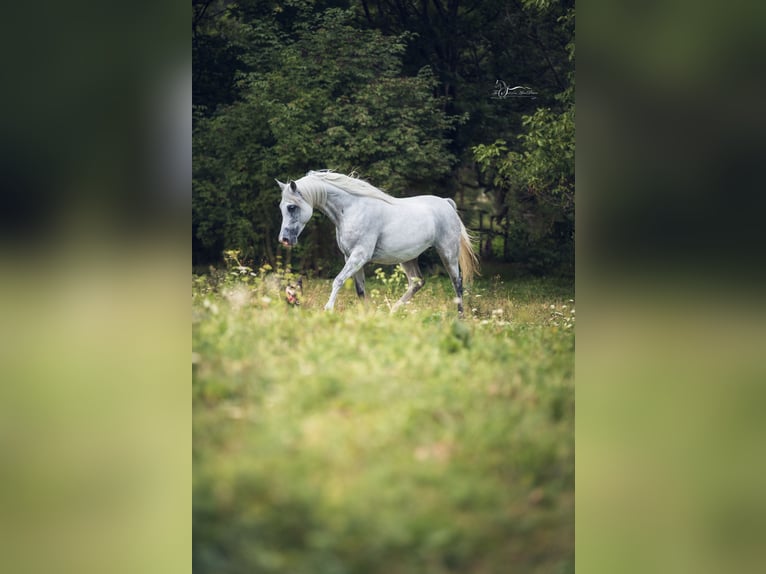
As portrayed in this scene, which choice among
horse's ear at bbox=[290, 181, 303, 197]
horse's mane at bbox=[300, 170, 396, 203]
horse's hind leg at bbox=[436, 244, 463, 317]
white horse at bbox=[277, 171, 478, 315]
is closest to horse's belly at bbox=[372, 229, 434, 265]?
white horse at bbox=[277, 171, 478, 315]

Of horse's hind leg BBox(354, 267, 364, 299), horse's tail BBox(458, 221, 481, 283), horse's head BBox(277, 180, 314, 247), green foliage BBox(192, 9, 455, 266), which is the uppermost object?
green foliage BBox(192, 9, 455, 266)

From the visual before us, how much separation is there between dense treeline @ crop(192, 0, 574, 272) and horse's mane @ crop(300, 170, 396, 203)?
0.17 feet

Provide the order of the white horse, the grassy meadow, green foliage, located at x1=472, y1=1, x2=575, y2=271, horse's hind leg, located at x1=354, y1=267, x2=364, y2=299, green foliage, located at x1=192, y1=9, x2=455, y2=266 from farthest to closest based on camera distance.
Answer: horse's hind leg, located at x1=354, y1=267, x2=364, y2=299 < the white horse < green foliage, located at x1=472, y1=1, x2=575, y2=271 < green foliage, located at x1=192, y1=9, x2=455, y2=266 < the grassy meadow

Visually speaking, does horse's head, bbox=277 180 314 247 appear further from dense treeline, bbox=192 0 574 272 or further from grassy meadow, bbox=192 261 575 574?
grassy meadow, bbox=192 261 575 574

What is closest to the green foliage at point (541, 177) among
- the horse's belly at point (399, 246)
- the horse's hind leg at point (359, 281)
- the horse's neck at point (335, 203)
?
the horse's belly at point (399, 246)

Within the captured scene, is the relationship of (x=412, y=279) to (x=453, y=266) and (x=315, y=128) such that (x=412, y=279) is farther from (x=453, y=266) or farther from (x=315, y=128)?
(x=315, y=128)

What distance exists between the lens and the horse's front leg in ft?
16.2

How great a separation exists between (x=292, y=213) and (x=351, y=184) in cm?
43

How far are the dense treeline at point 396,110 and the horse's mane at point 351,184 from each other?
0.05 metres
